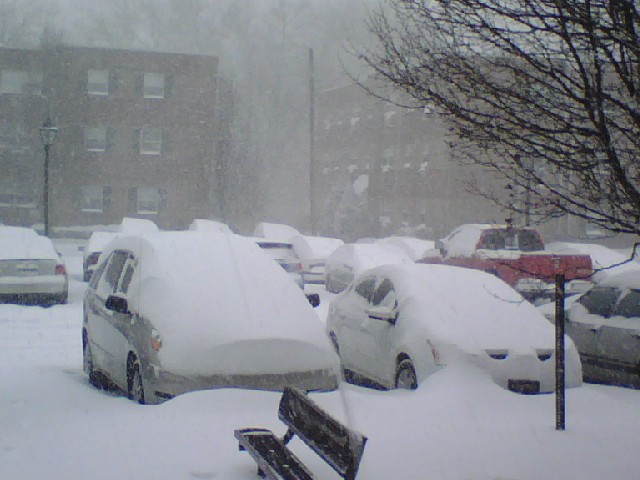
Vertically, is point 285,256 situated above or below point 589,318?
above

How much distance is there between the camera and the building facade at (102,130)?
40000mm

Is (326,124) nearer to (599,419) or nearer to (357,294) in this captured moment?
(357,294)

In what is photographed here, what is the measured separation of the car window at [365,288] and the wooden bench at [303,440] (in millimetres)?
4741

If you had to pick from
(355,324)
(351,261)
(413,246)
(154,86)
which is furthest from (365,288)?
(154,86)

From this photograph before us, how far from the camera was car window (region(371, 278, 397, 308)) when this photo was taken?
29.9 feet

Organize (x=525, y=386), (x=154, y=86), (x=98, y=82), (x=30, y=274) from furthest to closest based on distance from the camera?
(x=154, y=86)
(x=98, y=82)
(x=30, y=274)
(x=525, y=386)

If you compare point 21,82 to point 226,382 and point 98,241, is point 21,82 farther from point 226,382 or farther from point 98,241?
point 226,382

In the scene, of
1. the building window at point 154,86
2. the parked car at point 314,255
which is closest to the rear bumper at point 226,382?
the parked car at point 314,255

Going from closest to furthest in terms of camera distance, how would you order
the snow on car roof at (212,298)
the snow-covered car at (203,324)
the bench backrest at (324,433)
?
1. the bench backrest at (324,433)
2. the snow-covered car at (203,324)
3. the snow on car roof at (212,298)

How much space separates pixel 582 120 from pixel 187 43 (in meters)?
51.9

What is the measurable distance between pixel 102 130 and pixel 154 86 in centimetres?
338

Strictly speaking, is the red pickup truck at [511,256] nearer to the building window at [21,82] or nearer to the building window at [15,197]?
the building window at [15,197]

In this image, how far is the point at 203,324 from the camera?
6836mm

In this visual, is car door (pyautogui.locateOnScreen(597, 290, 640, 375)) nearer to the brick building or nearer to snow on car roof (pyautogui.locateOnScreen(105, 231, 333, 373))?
snow on car roof (pyautogui.locateOnScreen(105, 231, 333, 373))
